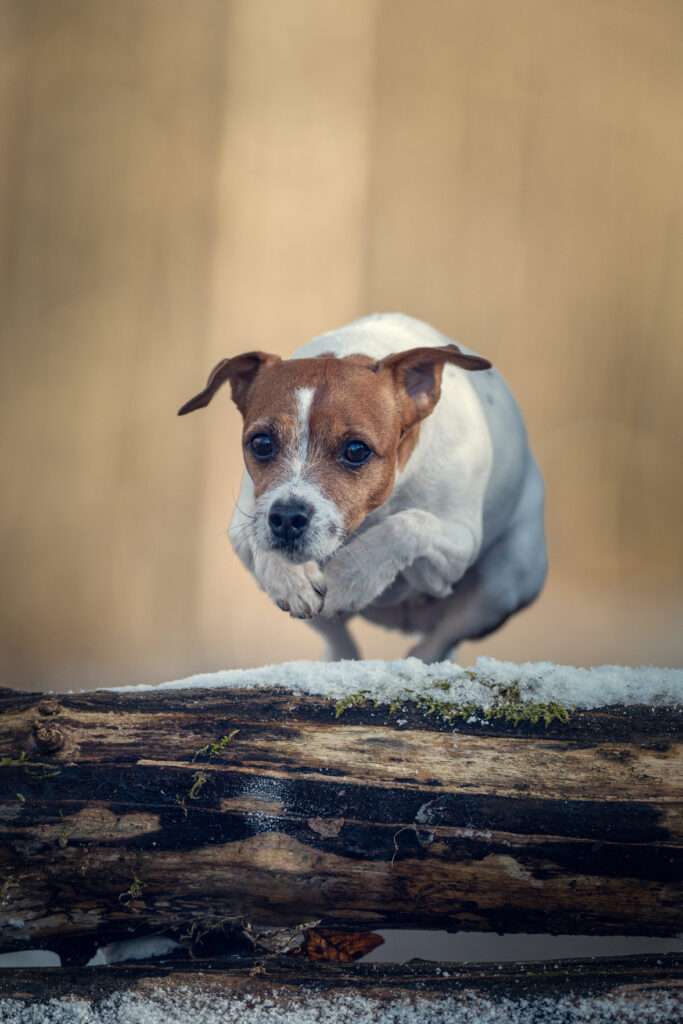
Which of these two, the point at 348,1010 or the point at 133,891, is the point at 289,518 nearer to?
the point at 133,891

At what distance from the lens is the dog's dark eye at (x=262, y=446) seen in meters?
1.90

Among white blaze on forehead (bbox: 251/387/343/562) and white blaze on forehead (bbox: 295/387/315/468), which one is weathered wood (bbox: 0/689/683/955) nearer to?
white blaze on forehead (bbox: 251/387/343/562)

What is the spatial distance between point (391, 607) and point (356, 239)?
2.80 metres

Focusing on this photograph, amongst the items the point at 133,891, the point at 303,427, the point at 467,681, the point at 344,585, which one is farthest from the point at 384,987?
the point at 303,427

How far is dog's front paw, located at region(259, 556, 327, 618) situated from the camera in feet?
6.18

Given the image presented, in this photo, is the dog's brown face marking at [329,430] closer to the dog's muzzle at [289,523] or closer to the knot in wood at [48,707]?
the dog's muzzle at [289,523]

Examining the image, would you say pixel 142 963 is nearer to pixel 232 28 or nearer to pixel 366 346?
pixel 366 346

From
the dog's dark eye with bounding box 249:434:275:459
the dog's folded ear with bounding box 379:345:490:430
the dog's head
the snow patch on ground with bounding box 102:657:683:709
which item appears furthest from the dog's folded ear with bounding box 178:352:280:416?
the snow patch on ground with bounding box 102:657:683:709

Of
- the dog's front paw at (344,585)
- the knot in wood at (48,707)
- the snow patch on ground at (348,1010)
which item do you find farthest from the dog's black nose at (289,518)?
the snow patch on ground at (348,1010)

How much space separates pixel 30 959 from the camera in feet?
Result: 6.13

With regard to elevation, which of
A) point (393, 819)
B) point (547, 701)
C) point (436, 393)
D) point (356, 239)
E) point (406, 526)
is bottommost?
point (393, 819)

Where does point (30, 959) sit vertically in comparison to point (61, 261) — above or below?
below

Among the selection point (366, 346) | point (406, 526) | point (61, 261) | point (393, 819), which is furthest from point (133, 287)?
point (393, 819)

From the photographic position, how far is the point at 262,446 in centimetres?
191
